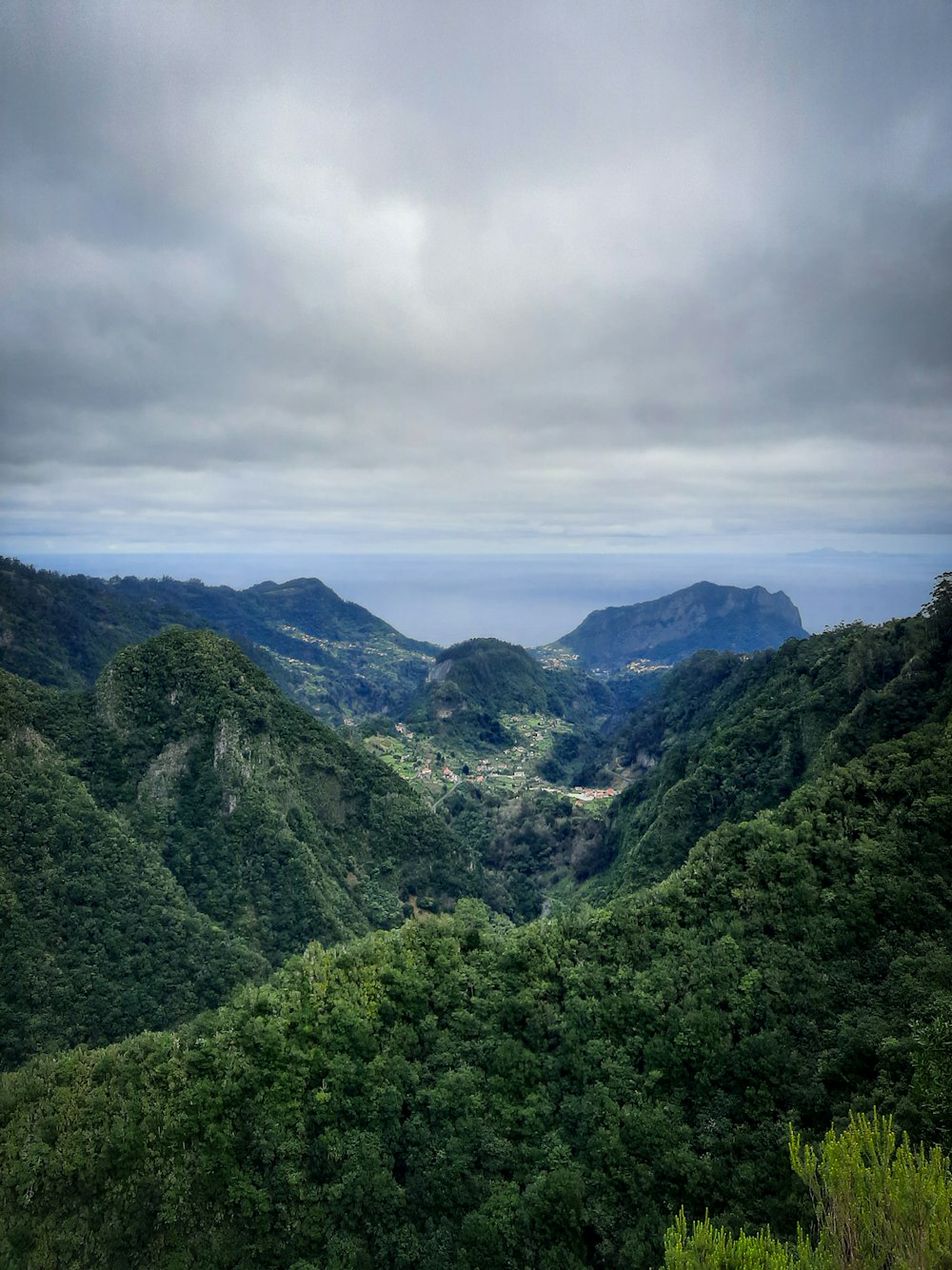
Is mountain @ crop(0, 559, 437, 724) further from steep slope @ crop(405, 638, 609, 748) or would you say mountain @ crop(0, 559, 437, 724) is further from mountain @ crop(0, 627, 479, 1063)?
mountain @ crop(0, 627, 479, 1063)

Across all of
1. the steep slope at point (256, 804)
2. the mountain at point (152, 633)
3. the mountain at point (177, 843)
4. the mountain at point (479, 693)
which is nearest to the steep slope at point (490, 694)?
the mountain at point (479, 693)

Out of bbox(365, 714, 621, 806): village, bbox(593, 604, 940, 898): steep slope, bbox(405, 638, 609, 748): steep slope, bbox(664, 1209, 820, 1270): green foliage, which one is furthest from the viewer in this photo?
bbox(405, 638, 609, 748): steep slope

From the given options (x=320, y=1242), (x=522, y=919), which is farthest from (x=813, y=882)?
(x=522, y=919)

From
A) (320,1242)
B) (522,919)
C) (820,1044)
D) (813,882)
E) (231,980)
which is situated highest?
(813,882)

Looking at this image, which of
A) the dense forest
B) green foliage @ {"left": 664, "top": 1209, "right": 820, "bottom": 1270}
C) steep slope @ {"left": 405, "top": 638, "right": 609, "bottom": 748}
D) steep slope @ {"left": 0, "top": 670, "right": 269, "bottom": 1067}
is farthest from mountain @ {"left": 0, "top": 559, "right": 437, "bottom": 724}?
green foliage @ {"left": 664, "top": 1209, "right": 820, "bottom": 1270}

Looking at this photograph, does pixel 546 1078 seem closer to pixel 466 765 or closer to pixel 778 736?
pixel 778 736

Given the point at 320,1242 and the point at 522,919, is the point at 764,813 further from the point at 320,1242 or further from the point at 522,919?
the point at 522,919

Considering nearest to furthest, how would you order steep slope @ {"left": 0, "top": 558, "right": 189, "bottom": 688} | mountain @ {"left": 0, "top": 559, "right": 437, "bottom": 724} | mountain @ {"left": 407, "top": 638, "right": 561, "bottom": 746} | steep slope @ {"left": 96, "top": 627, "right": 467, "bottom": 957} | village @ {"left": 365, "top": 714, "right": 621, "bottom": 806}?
1. steep slope @ {"left": 96, "top": 627, "right": 467, "bottom": 957}
2. village @ {"left": 365, "top": 714, "right": 621, "bottom": 806}
3. steep slope @ {"left": 0, "top": 558, "right": 189, "bottom": 688}
4. mountain @ {"left": 0, "top": 559, "right": 437, "bottom": 724}
5. mountain @ {"left": 407, "top": 638, "right": 561, "bottom": 746}
